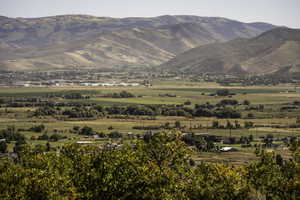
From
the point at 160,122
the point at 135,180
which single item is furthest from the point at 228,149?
the point at 135,180

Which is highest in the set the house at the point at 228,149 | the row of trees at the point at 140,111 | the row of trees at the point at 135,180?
the row of trees at the point at 135,180

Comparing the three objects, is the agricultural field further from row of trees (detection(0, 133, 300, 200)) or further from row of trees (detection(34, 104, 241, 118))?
row of trees (detection(0, 133, 300, 200))

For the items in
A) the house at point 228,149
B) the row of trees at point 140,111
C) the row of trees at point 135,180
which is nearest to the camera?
the row of trees at point 135,180

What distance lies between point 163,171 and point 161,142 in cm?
1102

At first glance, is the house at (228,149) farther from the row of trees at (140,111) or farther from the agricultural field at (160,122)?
the row of trees at (140,111)

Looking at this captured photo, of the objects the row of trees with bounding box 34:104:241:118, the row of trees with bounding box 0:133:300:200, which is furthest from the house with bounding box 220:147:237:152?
the row of trees with bounding box 34:104:241:118

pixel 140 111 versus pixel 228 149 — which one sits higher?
pixel 140 111

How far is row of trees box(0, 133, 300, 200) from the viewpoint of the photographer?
172 feet

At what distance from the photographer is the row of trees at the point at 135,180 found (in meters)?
52.5

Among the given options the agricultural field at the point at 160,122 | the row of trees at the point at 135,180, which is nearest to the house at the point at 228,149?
the agricultural field at the point at 160,122

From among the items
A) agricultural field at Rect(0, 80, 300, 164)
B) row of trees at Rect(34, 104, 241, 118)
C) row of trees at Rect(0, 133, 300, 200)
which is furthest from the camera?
row of trees at Rect(34, 104, 241, 118)

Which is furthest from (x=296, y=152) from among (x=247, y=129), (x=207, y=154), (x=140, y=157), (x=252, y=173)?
(x=247, y=129)

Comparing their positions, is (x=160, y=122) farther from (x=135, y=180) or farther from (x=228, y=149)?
(x=135, y=180)

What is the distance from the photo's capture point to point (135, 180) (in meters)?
55.7
